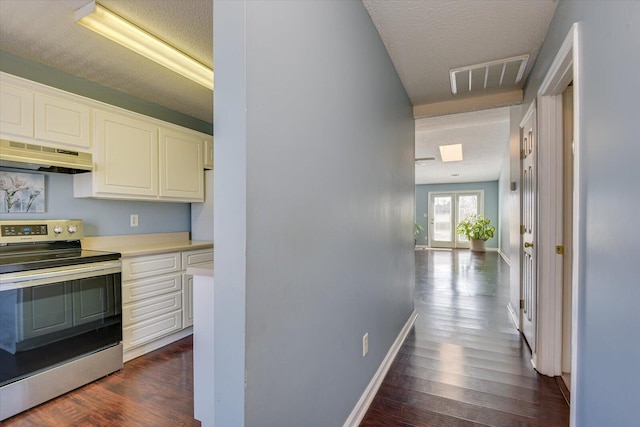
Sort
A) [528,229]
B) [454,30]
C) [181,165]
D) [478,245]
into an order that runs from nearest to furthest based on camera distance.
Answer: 1. [454,30]
2. [528,229]
3. [181,165]
4. [478,245]

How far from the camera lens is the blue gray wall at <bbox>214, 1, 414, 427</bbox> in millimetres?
892

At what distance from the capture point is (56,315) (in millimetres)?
1965

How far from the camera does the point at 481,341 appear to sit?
2.71 m

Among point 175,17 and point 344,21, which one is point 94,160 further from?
point 344,21

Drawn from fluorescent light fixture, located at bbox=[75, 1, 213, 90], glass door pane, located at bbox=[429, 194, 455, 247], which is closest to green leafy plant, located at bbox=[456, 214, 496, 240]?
glass door pane, located at bbox=[429, 194, 455, 247]

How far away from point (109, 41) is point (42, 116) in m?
0.72

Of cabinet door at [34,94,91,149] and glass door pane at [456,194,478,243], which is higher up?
cabinet door at [34,94,91,149]

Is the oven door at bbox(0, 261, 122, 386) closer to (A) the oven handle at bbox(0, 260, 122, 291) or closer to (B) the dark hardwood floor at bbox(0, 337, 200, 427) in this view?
(A) the oven handle at bbox(0, 260, 122, 291)

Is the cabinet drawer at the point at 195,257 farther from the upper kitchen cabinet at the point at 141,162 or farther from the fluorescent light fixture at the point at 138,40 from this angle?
the fluorescent light fixture at the point at 138,40

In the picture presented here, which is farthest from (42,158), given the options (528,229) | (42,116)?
(528,229)

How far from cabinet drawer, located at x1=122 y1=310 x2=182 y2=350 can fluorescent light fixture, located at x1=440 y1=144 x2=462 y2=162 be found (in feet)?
15.4

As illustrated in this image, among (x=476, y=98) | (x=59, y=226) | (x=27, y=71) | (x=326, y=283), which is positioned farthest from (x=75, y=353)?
(x=476, y=98)

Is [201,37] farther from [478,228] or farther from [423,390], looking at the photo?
[478,228]

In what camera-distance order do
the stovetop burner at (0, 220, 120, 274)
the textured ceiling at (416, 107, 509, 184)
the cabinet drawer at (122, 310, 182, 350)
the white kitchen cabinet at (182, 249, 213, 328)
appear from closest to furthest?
the stovetop burner at (0, 220, 120, 274), the cabinet drawer at (122, 310, 182, 350), the white kitchen cabinet at (182, 249, 213, 328), the textured ceiling at (416, 107, 509, 184)
